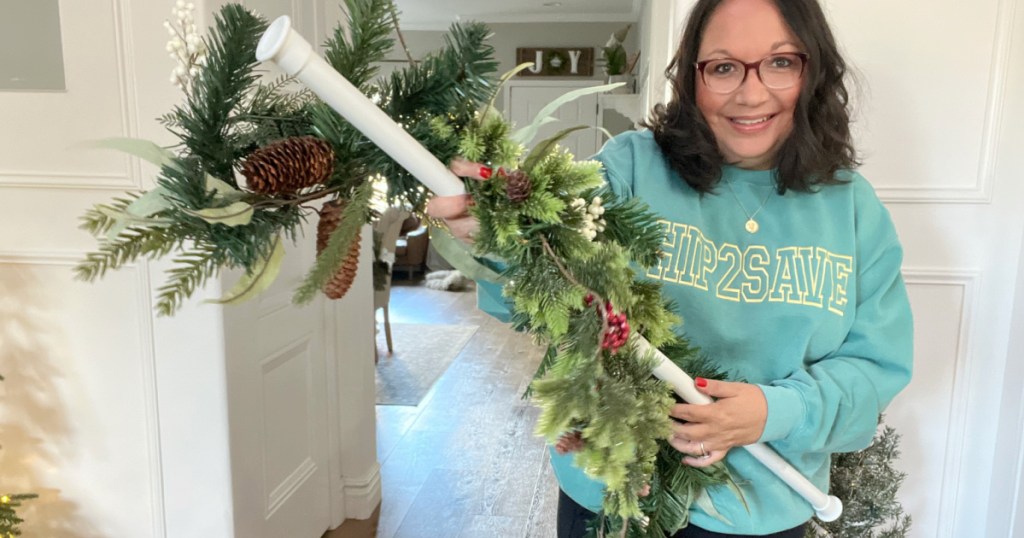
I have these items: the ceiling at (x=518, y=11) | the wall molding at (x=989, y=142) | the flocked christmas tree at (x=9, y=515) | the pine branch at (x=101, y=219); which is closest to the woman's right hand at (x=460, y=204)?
the pine branch at (x=101, y=219)

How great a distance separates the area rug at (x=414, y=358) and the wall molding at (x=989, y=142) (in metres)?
2.59

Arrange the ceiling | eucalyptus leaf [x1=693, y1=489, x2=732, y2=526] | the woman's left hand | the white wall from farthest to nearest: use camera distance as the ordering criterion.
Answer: the white wall, the ceiling, eucalyptus leaf [x1=693, y1=489, x2=732, y2=526], the woman's left hand

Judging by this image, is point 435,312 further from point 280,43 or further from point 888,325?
point 280,43

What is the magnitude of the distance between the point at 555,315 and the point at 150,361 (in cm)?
141

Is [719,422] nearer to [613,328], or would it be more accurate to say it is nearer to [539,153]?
[613,328]

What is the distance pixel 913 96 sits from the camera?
155 cm

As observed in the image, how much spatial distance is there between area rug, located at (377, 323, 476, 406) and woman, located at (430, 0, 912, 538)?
9.31 ft

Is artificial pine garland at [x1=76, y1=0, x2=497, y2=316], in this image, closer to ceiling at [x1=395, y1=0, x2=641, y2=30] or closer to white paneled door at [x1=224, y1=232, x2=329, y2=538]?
white paneled door at [x1=224, y1=232, x2=329, y2=538]

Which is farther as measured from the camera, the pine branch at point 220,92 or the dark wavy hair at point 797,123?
the dark wavy hair at point 797,123

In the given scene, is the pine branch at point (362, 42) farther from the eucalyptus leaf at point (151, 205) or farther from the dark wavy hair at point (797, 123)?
the dark wavy hair at point (797, 123)

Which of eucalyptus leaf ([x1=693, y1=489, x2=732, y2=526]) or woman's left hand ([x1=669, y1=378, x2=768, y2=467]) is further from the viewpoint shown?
eucalyptus leaf ([x1=693, y1=489, x2=732, y2=526])

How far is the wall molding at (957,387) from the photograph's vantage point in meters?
1.60

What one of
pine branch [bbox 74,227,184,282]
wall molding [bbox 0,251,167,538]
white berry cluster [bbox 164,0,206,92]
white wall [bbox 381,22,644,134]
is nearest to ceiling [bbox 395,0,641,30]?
white wall [bbox 381,22,644,134]

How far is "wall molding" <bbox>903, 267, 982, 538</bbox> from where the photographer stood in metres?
1.60
